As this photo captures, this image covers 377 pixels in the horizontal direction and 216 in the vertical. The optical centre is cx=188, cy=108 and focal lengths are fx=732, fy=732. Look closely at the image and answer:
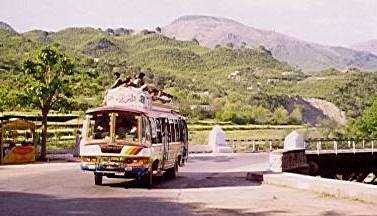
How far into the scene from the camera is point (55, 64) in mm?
39438

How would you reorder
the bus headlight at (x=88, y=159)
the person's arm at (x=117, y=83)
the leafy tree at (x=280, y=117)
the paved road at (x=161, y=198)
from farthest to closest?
1. the leafy tree at (x=280, y=117)
2. the person's arm at (x=117, y=83)
3. the bus headlight at (x=88, y=159)
4. the paved road at (x=161, y=198)

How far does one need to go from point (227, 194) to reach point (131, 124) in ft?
11.7

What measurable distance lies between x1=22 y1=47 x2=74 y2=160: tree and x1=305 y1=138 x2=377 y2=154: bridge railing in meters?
18.0

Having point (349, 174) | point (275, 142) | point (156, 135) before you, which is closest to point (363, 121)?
point (275, 142)

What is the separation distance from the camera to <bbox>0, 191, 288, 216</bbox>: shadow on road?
14.9m

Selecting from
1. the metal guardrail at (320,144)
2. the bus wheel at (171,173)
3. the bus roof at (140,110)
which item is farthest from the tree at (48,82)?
the bus roof at (140,110)

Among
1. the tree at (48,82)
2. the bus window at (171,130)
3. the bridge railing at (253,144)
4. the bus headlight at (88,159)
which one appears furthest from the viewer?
the bridge railing at (253,144)

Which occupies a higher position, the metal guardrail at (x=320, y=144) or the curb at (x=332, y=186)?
the metal guardrail at (x=320, y=144)

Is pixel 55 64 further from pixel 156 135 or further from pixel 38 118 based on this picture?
pixel 156 135

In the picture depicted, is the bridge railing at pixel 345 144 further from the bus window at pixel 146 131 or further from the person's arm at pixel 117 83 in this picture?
the bus window at pixel 146 131

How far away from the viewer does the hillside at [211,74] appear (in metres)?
91.0

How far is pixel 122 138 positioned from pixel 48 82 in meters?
19.1

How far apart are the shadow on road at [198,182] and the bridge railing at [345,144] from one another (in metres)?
23.4

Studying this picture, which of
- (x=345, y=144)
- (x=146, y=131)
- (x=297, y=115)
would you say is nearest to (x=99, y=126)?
(x=146, y=131)
